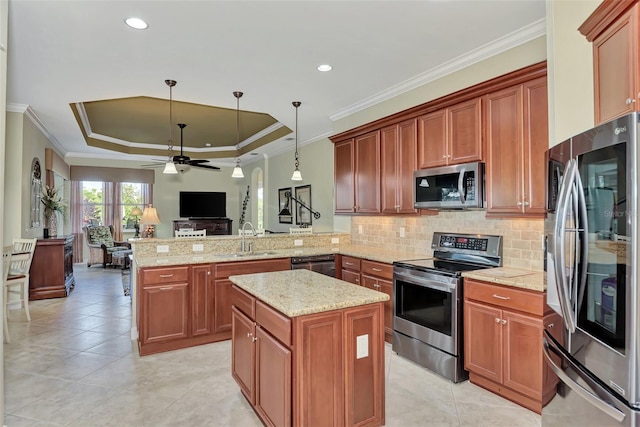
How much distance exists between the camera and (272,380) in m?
2.09

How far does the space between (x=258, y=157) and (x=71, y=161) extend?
4453 mm

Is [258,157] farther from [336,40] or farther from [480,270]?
[480,270]

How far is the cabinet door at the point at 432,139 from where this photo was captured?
3.42 meters

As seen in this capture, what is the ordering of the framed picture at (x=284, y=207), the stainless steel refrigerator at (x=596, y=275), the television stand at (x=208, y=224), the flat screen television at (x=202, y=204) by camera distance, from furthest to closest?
the flat screen television at (x=202, y=204)
the television stand at (x=208, y=224)
the framed picture at (x=284, y=207)
the stainless steel refrigerator at (x=596, y=275)

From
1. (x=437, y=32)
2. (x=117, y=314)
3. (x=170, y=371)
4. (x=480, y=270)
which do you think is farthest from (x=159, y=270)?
(x=437, y=32)

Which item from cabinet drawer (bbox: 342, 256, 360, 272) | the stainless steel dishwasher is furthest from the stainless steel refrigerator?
the stainless steel dishwasher

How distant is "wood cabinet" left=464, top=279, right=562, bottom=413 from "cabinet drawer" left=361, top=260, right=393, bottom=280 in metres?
0.96

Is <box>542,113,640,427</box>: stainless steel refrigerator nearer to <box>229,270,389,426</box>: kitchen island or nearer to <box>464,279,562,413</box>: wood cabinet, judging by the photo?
<box>464,279,562,413</box>: wood cabinet

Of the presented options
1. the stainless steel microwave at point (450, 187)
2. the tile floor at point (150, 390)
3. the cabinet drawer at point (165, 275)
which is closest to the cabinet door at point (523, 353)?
the tile floor at point (150, 390)

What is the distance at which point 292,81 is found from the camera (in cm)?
400

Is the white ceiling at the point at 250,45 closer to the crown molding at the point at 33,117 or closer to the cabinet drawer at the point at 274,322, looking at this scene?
the crown molding at the point at 33,117

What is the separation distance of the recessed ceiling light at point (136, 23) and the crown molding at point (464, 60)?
2614 millimetres

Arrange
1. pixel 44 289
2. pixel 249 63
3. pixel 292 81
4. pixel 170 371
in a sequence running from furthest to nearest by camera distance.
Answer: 1. pixel 44 289
2. pixel 292 81
3. pixel 249 63
4. pixel 170 371

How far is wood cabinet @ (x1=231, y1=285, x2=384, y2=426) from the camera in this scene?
1.90 meters
